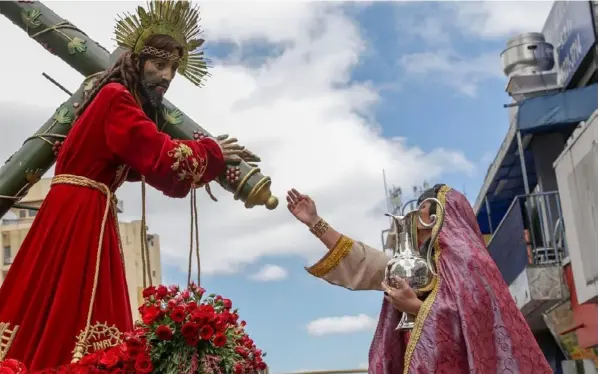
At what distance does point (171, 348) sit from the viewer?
2.62 m

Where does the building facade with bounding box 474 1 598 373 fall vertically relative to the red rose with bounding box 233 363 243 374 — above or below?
above

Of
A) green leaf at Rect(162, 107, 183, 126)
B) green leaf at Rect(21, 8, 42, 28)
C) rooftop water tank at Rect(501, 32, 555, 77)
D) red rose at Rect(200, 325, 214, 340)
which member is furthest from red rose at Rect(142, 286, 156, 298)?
rooftop water tank at Rect(501, 32, 555, 77)

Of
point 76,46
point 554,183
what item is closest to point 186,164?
point 76,46

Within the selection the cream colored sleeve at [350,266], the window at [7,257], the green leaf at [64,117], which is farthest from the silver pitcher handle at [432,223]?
the window at [7,257]

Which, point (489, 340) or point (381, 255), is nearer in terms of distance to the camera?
point (489, 340)

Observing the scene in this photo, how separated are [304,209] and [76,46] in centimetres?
177

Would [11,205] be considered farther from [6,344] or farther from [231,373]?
[231,373]

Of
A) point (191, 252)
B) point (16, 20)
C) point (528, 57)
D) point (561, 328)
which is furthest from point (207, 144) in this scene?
point (528, 57)

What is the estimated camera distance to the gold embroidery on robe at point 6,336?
2742 millimetres

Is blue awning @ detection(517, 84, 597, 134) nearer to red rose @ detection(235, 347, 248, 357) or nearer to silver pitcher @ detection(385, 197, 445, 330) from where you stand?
silver pitcher @ detection(385, 197, 445, 330)

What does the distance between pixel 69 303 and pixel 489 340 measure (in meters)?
1.59

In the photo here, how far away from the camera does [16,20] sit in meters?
4.31

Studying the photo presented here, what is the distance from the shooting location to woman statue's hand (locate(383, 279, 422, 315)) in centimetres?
288

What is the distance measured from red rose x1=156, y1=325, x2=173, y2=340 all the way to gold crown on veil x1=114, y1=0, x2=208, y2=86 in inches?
47.4
